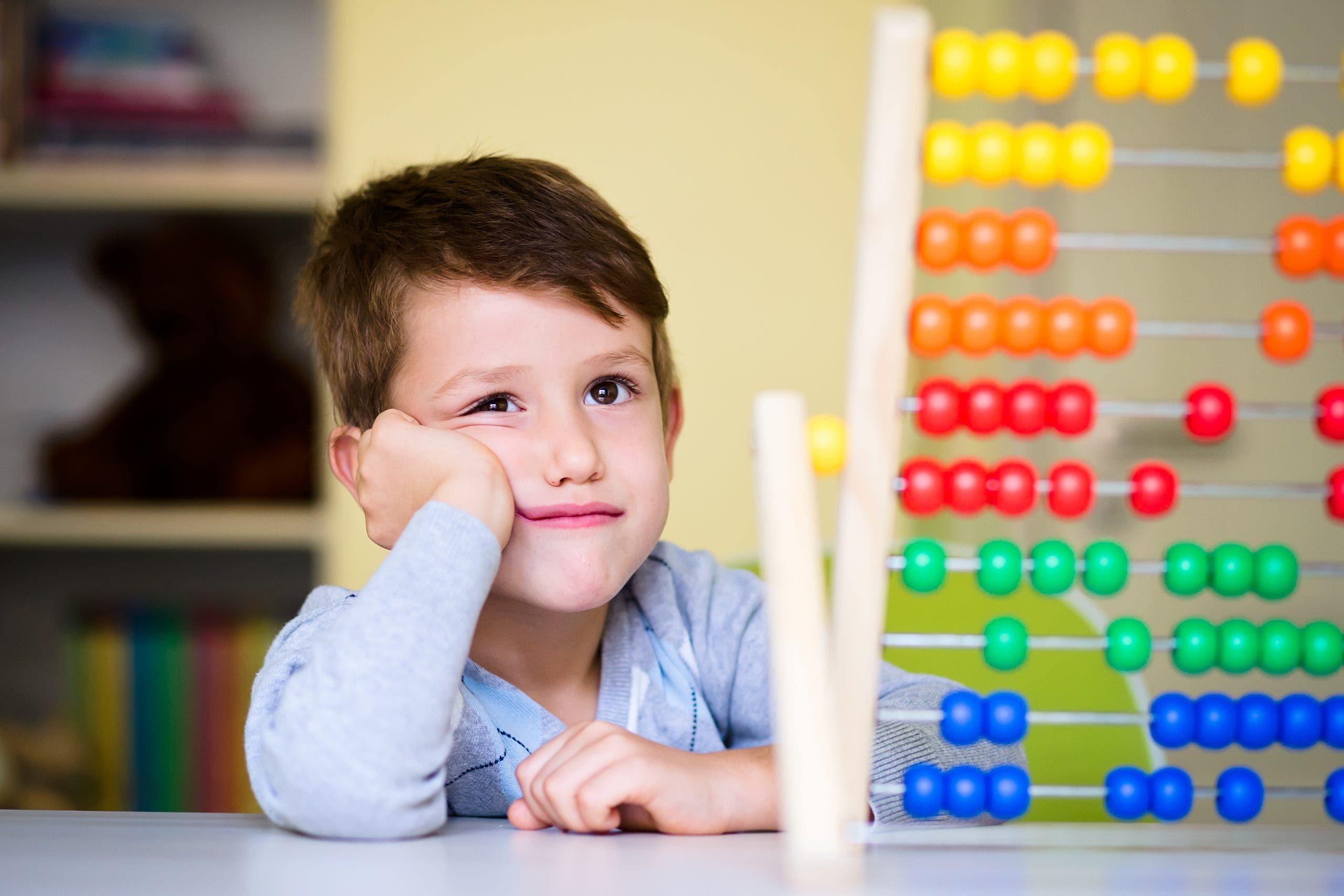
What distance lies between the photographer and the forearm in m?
0.62

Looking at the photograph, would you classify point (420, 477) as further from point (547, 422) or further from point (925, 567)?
point (925, 567)

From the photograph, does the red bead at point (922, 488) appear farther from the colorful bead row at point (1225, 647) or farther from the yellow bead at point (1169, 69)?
the yellow bead at point (1169, 69)

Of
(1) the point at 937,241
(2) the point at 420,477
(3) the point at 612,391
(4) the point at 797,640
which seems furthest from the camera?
(3) the point at 612,391

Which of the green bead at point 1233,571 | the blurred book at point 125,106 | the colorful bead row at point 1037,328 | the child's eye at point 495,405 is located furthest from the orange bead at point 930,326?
the blurred book at point 125,106

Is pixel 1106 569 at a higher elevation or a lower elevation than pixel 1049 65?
lower

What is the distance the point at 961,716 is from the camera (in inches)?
26.5

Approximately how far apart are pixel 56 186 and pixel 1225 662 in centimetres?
161

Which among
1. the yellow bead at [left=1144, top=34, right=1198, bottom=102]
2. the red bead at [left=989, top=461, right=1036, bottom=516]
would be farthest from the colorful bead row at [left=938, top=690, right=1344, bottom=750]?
the yellow bead at [left=1144, top=34, right=1198, bottom=102]

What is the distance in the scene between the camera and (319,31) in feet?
6.57

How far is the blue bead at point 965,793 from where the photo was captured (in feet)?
2.18

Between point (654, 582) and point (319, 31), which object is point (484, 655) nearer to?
point (654, 582)

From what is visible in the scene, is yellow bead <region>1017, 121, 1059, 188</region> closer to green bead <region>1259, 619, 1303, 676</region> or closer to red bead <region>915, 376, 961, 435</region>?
red bead <region>915, 376, 961, 435</region>

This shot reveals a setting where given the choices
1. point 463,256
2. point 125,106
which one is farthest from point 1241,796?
point 125,106

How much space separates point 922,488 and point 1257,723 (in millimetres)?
234
